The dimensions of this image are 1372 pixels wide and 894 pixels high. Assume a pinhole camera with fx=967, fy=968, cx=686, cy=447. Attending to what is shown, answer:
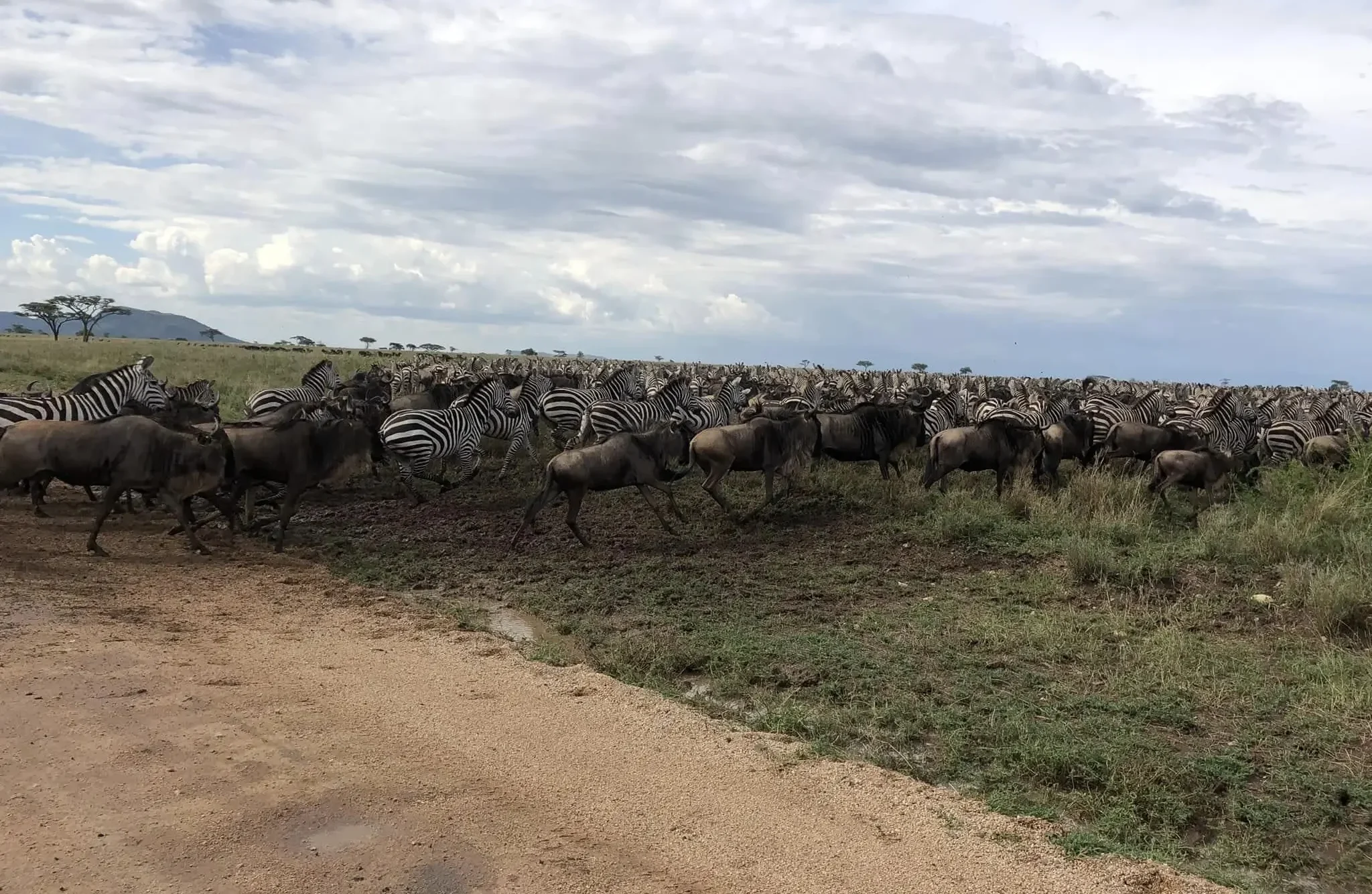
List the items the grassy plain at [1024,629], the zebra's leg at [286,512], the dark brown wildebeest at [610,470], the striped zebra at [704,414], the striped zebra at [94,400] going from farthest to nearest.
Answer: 1. the striped zebra at [704,414]
2. the striped zebra at [94,400]
3. the dark brown wildebeest at [610,470]
4. the zebra's leg at [286,512]
5. the grassy plain at [1024,629]

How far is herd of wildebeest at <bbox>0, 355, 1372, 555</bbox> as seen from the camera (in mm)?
10391

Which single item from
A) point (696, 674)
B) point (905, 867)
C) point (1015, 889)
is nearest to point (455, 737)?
point (696, 674)

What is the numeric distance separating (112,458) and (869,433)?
407 inches

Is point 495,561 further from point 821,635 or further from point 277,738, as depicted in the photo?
point 277,738

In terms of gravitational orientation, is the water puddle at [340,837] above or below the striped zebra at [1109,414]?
below

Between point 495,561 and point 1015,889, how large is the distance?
734cm

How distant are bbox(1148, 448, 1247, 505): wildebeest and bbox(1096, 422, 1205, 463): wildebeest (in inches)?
75.7

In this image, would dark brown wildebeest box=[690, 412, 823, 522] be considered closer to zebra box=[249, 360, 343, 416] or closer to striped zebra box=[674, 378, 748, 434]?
striped zebra box=[674, 378, 748, 434]

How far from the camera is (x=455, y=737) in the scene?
559cm

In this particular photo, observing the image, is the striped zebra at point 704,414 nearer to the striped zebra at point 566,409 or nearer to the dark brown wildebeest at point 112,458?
the striped zebra at point 566,409

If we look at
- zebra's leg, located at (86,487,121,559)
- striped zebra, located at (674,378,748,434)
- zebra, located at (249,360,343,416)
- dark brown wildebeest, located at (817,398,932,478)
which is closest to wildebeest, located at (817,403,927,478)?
dark brown wildebeest, located at (817,398,932,478)

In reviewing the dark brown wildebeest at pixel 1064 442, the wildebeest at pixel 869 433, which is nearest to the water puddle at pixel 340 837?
the wildebeest at pixel 869 433

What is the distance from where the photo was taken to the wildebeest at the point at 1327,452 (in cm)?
1541

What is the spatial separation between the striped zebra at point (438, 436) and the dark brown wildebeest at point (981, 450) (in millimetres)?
6979
